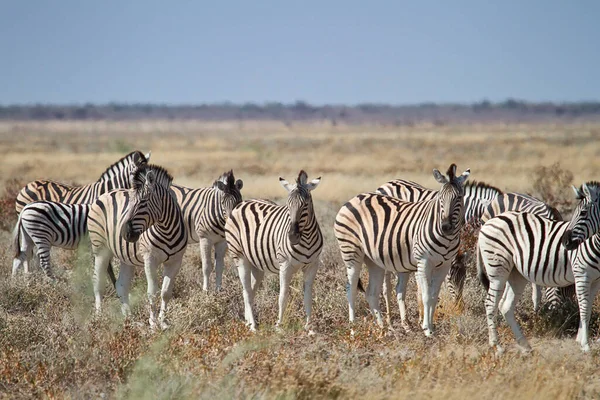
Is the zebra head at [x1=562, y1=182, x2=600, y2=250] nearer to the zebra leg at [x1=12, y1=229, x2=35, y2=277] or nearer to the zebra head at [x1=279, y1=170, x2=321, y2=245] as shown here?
the zebra head at [x1=279, y1=170, x2=321, y2=245]

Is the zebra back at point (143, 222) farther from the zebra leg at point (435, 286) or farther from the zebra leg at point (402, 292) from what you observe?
the zebra leg at point (435, 286)

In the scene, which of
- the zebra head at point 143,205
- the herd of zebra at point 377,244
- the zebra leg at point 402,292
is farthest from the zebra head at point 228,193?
the zebra leg at point 402,292

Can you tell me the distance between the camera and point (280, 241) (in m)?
8.60

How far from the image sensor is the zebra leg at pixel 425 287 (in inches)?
328

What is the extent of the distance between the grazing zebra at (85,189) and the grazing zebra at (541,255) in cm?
646

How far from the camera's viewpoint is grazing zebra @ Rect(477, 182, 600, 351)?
303 inches

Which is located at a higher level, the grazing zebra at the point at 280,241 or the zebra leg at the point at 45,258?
the grazing zebra at the point at 280,241

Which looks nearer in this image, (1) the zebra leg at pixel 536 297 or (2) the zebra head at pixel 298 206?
(2) the zebra head at pixel 298 206

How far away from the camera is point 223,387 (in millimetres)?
6230

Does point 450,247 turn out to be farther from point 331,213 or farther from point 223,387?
point 331,213

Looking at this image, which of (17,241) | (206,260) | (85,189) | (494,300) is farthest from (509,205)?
(17,241)

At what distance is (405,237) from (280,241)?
56.8 inches

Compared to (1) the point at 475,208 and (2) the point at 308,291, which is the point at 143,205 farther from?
(1) the point at 475,208

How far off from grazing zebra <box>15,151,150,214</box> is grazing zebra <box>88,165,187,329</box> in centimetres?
298
